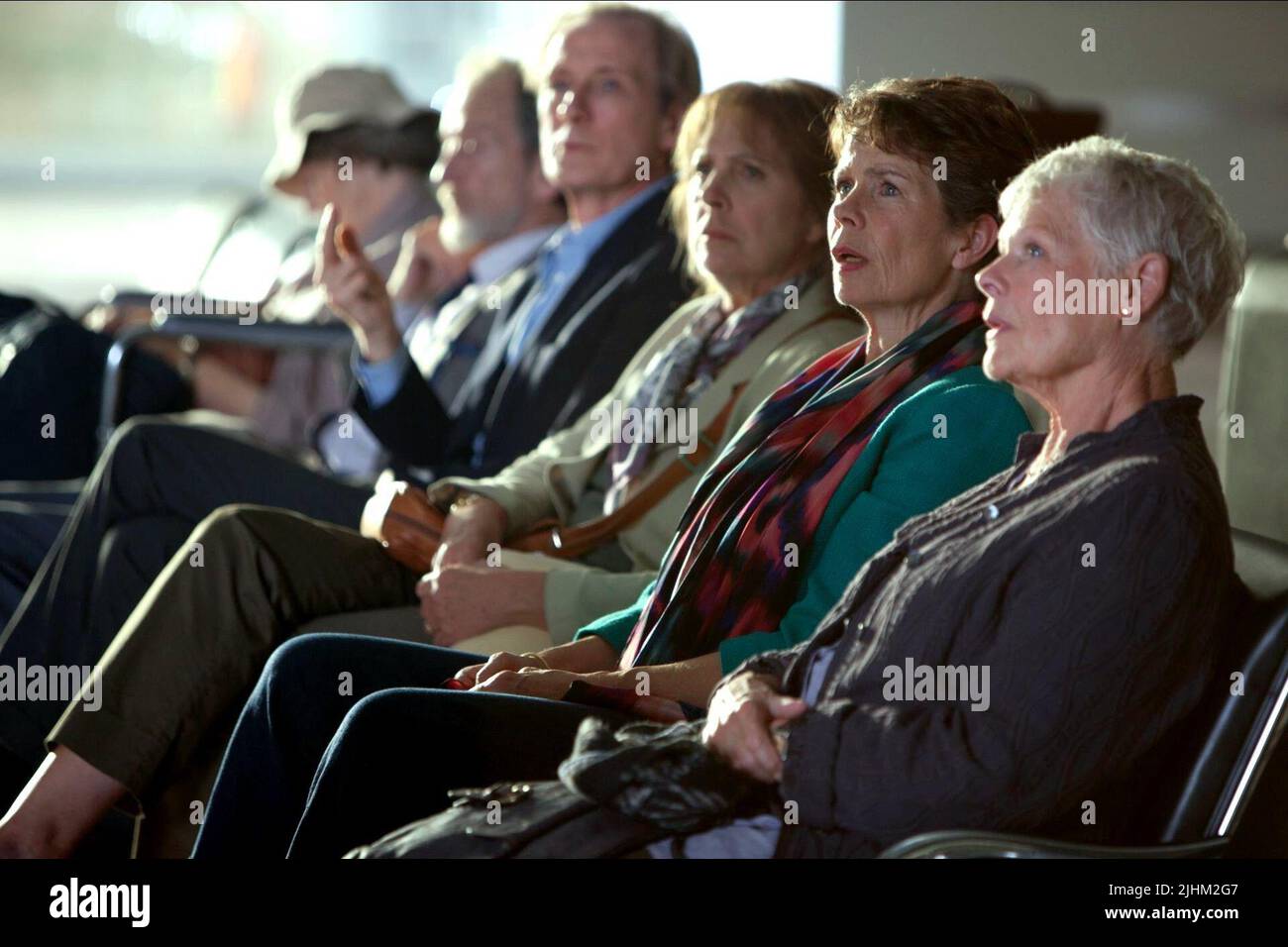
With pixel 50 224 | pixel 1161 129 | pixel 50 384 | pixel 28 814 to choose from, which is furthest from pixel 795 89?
pixel 50 224

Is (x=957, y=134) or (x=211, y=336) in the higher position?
(x=957, y=134)

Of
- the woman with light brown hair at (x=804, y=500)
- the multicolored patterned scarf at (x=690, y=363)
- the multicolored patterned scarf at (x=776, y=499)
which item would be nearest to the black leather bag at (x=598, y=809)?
the woman with light brown hair at (x=804, y=500)

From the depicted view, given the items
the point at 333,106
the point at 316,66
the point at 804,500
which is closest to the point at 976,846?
the point at 804,500

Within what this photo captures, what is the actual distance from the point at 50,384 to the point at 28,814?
1.67 metres

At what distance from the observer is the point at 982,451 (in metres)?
1.67

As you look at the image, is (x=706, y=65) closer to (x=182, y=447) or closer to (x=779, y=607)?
(x=182, y=447)

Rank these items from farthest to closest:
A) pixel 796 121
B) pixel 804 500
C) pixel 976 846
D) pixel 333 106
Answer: pixel 333 106
pixel 796 121
pixel 804 500
pixel 976 846

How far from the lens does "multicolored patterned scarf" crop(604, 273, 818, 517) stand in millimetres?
2188

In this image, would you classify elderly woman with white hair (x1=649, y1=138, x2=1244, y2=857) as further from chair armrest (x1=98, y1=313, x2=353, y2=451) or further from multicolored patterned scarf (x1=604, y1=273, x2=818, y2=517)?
chair armrest (x1=98, y1=313, x2=353, y2=451)

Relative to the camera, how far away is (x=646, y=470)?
2.24 m

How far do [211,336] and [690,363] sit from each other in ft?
5.12

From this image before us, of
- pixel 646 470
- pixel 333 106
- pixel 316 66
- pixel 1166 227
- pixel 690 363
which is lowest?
pixel 646 470

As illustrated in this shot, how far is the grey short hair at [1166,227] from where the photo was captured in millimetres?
1454

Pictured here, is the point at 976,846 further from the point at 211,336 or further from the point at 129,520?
the point at 211,336
